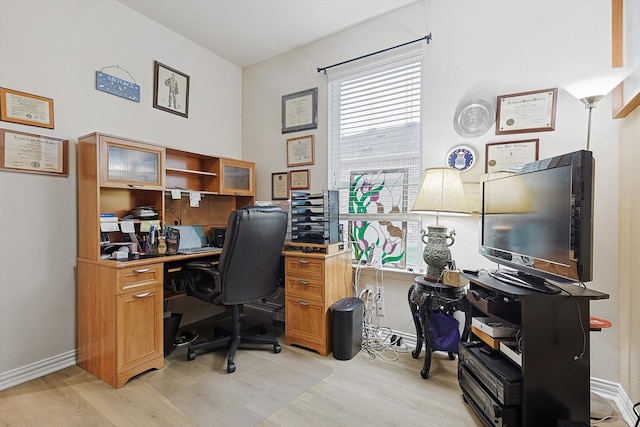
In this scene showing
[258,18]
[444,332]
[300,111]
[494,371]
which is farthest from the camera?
[300,111]

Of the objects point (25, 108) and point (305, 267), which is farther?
point (305, 267)

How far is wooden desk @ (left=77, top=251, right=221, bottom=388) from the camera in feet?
6.22

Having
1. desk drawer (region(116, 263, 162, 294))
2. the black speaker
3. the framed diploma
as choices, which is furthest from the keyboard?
the framed diploma

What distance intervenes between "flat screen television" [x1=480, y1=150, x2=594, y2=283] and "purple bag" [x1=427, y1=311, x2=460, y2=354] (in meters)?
0.62

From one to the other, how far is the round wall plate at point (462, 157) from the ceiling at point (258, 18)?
1.29m

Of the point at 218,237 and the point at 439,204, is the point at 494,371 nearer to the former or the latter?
the point at 439,204

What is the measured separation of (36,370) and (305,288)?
6.19 feet

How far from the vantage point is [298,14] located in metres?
2.62

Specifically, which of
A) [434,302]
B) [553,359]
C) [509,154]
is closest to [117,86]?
[434,302]

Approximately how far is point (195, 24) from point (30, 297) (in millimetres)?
2568

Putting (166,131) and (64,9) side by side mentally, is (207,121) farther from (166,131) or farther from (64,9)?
(64,9)

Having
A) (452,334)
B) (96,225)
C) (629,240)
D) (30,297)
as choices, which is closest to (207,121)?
(96,225)

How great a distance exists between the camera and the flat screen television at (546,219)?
4.13 ft

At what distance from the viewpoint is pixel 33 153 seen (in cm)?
202
